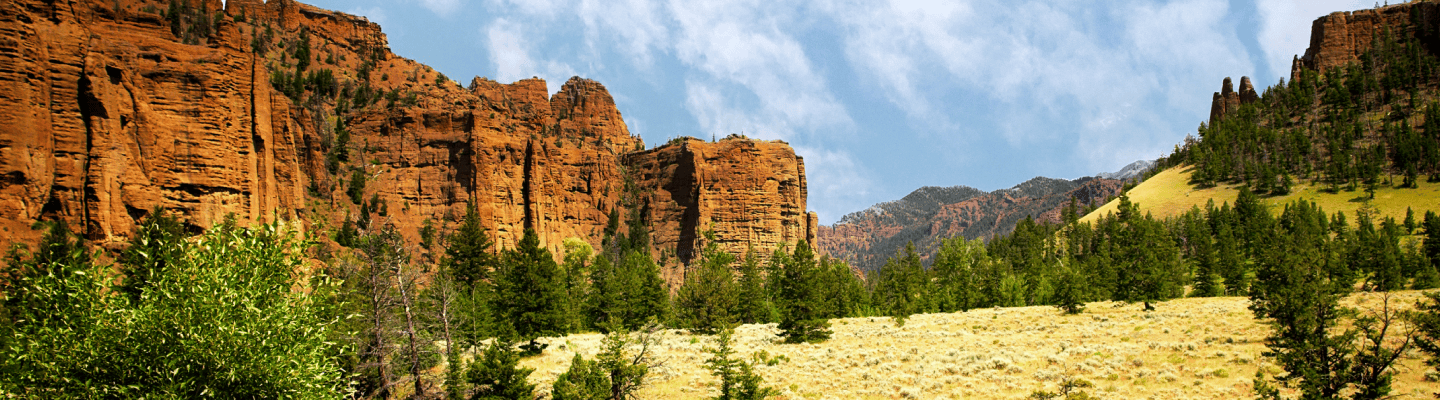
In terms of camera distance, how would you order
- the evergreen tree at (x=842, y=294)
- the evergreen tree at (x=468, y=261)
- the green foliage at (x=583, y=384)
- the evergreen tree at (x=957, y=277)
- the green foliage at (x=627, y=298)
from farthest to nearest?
the evergreen tree at (x=957, y=277)
the evergreen tree at (x=842, y=294)
the evergreen tree at (x=468, y=261)
the green foliage at (x=627, y=298)
the green foliage at (x=583, y=384)

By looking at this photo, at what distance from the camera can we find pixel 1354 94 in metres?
153

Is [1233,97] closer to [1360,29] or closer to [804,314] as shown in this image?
[1360,29]

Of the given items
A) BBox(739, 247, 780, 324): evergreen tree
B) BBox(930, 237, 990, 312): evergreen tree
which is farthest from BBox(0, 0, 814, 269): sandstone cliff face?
BBox(739, 247, 780, 324): evergreen tree

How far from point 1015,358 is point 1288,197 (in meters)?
113

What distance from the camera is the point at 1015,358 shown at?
3259 centimetres

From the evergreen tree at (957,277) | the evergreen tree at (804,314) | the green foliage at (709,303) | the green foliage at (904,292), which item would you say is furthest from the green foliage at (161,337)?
the evergreen tree at (957,277)

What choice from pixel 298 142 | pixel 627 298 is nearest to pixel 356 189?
pixel 298 142

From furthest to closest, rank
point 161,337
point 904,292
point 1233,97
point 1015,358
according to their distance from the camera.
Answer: point 1233,97
point 904,292
point 1015,358
point 161,337

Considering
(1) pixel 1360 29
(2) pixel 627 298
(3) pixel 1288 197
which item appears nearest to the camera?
(2) pixel 627 298

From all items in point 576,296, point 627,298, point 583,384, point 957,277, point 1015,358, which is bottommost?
point 957,277

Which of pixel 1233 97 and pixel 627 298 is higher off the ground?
pixel 1233 97

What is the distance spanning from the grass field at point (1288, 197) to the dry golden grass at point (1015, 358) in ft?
242

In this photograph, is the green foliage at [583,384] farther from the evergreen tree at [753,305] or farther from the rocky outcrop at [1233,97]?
the rocky outcrop at [1233,97]

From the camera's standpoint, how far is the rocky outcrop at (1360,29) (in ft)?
575
